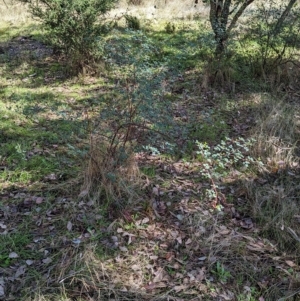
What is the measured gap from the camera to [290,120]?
4688mm

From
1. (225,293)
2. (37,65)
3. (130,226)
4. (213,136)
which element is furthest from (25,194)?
(37,65)

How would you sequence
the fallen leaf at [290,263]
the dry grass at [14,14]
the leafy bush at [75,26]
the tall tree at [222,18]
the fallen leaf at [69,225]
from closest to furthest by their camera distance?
the fallen leaf at [290,263] < the fallen leaf at [69,225] < the leafy bush at [75,26] < the tall tree at [222,18] < the dry grass at [14,14]

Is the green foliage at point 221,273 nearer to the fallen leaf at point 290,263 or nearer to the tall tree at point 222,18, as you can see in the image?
the fallen leaf at point 290,263

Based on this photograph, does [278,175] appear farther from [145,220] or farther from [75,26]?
[75,26]

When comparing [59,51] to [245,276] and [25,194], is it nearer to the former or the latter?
[25,194]

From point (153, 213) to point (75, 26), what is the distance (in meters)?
3.98

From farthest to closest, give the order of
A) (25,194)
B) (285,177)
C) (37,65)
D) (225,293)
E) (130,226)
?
(37,65), (285,177), (25,194), (130,226), (225,293)

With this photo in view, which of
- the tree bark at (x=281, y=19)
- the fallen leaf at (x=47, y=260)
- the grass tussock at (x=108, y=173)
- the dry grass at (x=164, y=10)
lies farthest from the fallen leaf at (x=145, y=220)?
the dry grass at (x=164, y=10)

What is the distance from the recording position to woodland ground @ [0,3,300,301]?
8.51ft

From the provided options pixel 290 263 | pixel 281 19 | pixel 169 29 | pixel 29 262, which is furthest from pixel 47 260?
pixel 169 29

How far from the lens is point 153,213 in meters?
3.23

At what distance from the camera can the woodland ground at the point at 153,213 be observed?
2.59m

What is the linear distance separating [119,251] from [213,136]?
7.68 ft

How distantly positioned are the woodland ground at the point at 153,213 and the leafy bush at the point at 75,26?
1149mm
